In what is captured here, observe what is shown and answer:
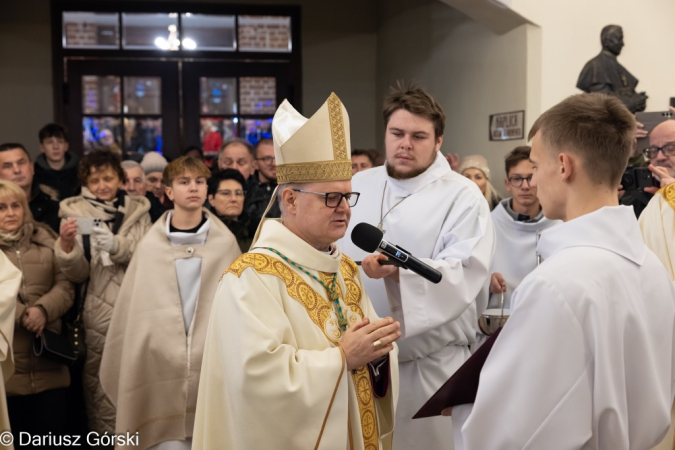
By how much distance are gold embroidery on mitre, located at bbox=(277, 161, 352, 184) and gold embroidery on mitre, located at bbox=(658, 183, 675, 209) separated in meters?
1.70

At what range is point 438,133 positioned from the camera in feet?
10.9

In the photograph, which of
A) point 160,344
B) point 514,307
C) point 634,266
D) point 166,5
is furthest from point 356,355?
point 166,5

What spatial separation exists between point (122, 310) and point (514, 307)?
256cm

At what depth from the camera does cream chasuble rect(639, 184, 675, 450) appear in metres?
3.31

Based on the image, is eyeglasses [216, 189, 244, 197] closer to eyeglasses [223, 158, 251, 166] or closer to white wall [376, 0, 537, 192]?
eyeglasses [223, 158, 251, 166]

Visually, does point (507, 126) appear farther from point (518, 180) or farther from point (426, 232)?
point (426, 232)

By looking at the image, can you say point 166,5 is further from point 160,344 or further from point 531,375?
point 531,375

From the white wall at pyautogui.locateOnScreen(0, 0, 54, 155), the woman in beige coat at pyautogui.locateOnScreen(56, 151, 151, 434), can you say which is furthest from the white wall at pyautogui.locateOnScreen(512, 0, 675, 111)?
the white wall at pyautogui.locateOnScreen(0, 0, 54, 155)

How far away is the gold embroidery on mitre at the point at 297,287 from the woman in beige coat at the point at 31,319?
225 centimetres

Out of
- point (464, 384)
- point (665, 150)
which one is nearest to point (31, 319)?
point (464, 384)

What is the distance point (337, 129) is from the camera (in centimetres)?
242

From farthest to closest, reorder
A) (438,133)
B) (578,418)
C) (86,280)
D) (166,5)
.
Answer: (166,5), (86,280), (438,133), (578,418)

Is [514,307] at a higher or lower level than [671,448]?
higher

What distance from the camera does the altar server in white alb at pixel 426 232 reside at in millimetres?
3174
